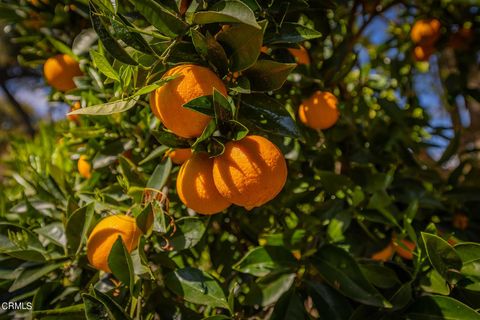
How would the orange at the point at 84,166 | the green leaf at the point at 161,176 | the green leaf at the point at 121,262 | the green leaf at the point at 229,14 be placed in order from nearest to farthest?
1. the green leaf at the point at 229,14
2. the green leaf at the point at 121,262
3. the green leaf at the point at 161,176
4. the orange at the point at 84,166

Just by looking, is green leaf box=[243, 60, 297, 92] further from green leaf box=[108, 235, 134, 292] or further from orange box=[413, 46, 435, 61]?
orange box=[413, 46, 435, 61]

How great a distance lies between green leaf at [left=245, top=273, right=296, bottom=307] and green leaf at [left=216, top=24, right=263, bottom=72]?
0.43m

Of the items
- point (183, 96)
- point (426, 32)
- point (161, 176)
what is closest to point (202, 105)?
point (183, 96)

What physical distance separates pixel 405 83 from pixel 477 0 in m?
0.37

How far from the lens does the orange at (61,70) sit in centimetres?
103

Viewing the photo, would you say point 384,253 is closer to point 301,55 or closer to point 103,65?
point 301,55

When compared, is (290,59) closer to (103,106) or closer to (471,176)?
(103,106)

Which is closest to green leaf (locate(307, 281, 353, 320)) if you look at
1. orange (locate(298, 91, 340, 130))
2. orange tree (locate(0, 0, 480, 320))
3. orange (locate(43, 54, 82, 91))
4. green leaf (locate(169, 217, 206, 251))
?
orange tree (locate(0, 0, 480, 320))

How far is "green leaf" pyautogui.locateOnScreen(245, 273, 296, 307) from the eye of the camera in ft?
2.62

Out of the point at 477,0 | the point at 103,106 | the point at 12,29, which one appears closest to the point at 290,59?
the point at 103,106

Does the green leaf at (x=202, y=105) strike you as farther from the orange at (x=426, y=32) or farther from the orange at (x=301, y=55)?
the orange at (x=426, y=32)

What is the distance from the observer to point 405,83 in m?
1.42

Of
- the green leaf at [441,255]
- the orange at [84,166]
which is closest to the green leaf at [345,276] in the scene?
the green leaf at [441,255]

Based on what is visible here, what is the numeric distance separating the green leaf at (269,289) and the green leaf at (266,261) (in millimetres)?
14
